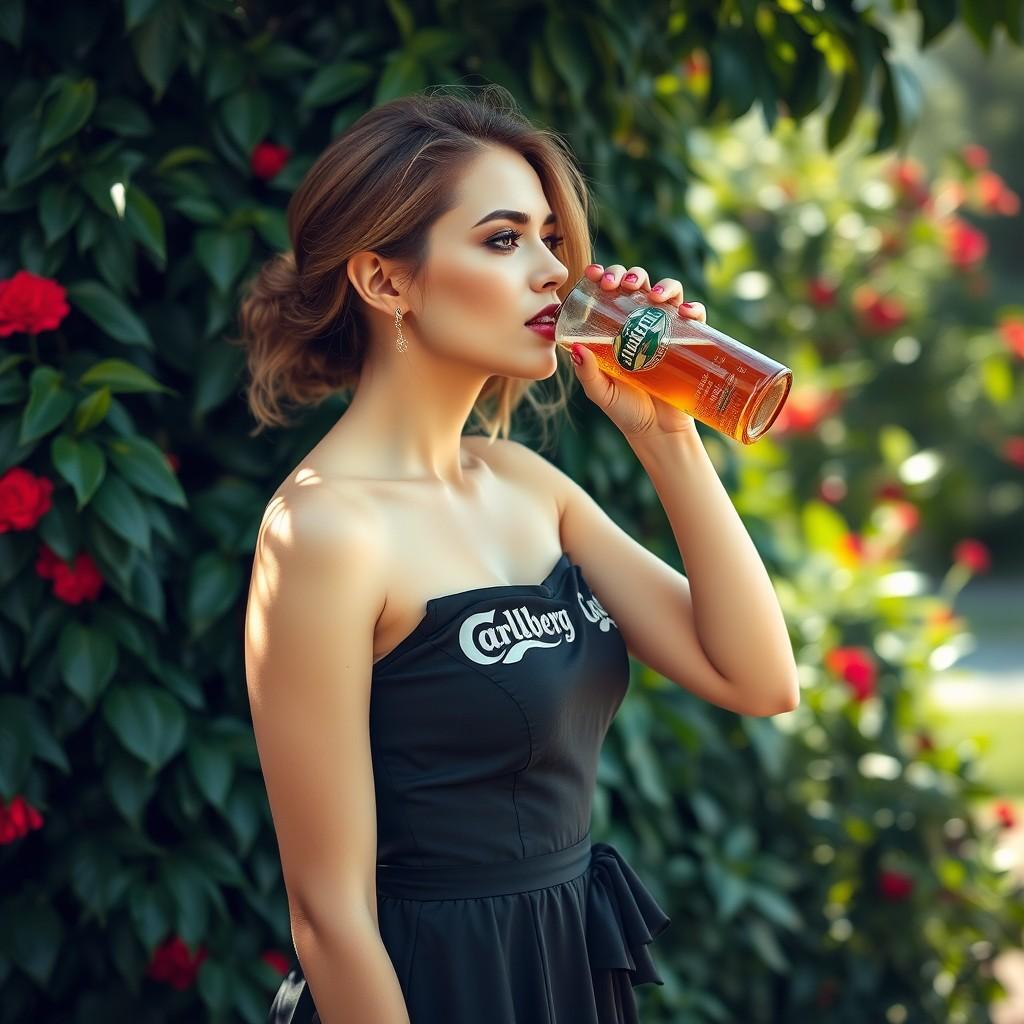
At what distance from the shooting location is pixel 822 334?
4801 millimetres

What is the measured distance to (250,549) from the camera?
7.94 feet

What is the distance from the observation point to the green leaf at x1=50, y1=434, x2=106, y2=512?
212 centimetres

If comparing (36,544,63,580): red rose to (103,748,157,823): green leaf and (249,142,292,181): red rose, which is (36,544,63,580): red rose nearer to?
(103,748,157,823): green leaf

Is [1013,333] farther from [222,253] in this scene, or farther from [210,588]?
[210,588]

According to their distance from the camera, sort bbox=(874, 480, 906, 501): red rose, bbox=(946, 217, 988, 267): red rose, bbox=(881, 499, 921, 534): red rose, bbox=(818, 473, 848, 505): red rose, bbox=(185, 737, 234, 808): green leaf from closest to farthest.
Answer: bbox=(185, 737, 234, 808): green leaf
bbox=(881, 499, 921, 534): red rose
bbox=(874, 480, 906, 501): red rose
bbox=(818, 473, 848, 505): red rose
bbox=(946, 217, 988, 267): red rose

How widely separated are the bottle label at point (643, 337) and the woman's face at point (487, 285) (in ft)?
0.38

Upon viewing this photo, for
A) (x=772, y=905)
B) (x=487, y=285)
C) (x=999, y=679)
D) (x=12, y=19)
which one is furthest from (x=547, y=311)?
(x=999, y=679)

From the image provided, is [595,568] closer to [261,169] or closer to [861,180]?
[261,169]

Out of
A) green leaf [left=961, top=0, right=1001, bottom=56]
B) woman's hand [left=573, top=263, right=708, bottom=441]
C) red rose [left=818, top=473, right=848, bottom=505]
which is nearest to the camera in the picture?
woman's hand [left=573, top=263, right=708, bottom=441]

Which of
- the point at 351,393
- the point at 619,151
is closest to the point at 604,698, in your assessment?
the point at 351,393

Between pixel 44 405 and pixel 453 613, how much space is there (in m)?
0.85

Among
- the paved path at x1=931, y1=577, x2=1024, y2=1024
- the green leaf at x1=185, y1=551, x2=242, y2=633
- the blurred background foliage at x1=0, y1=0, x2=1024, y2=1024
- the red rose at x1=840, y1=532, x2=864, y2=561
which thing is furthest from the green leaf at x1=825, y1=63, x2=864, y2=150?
the paved path at x1=931, y1=577, x2=1024, y2=1024

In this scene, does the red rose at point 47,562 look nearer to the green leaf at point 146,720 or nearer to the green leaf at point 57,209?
the green leaf at point 146,720

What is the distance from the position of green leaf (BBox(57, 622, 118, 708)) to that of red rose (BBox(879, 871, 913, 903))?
2045 millimetres
